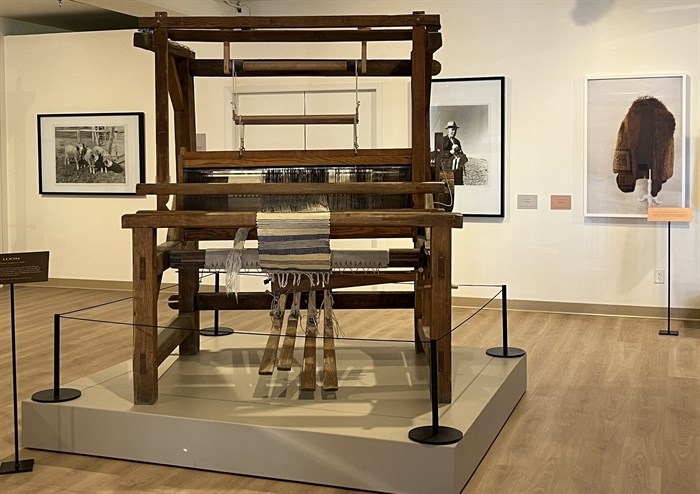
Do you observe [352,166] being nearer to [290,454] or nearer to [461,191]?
[290,454]

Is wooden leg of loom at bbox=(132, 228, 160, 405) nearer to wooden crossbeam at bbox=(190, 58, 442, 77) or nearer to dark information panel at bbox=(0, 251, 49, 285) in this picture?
dark information panel at bbox=(0, 251, 49, 285)

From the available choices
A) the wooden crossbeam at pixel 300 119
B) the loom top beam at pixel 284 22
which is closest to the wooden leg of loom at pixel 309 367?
the wooden crossbeam at pixel 300 119

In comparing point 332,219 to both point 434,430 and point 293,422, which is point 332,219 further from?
point 434,430

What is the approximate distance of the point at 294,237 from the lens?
424 centimetres

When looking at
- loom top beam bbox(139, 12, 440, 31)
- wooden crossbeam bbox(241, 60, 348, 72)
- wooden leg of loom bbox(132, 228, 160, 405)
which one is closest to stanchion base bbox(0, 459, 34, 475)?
wooden leg of loom bbox(132, 228, 160, 405)

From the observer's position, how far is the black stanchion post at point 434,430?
3744mm

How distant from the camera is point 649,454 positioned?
4.34 m

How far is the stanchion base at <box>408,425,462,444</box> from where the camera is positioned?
377cm

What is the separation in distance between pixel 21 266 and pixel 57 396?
76cm

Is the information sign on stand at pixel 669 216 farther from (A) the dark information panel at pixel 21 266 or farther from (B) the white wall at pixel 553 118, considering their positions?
(A) the dark information panel at pixel 21 266

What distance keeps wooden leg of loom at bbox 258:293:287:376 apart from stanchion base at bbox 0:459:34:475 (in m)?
1.19

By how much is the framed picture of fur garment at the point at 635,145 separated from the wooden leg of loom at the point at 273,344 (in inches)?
162

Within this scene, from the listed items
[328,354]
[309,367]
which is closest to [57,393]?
[309,367]

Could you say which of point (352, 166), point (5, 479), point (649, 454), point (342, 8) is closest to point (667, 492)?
point (649, 454)
